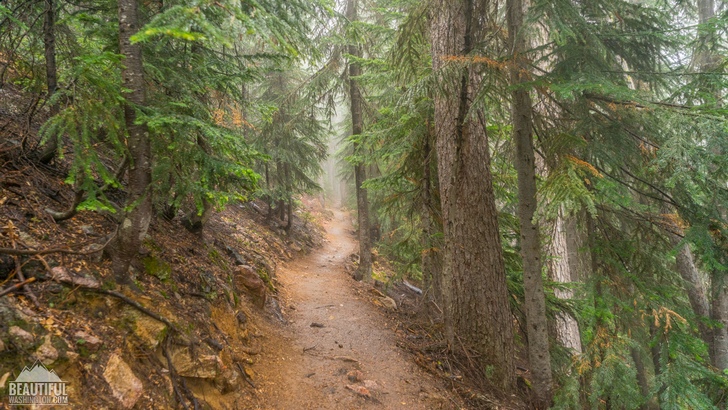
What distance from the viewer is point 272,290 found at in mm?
8164

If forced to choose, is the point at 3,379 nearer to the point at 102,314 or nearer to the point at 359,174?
the point at 102,314

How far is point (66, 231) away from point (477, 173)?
18.5ft

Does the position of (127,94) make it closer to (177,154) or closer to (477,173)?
(177,154)

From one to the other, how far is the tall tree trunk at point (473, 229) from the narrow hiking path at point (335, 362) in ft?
3.85

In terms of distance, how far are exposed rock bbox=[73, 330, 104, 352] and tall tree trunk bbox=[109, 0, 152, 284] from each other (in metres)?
0.70

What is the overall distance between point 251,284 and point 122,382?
3.97m

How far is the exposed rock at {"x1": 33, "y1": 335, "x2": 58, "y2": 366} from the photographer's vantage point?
2.56m

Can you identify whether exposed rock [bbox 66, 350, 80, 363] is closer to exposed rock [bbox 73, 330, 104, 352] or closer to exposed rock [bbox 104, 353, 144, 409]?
exposed rock [bbox 73, 330, 104, 352]

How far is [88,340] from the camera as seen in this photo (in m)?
2.94

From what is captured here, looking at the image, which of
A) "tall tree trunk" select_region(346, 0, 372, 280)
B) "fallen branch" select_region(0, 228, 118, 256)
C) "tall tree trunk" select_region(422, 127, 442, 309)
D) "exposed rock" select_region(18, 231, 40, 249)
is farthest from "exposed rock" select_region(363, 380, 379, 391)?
"tall tree trunk" select_region(346, 0, 372, 280)

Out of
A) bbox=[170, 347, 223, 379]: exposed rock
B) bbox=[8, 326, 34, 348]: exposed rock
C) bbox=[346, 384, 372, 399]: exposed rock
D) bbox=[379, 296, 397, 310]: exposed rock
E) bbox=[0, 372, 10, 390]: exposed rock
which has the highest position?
bbox=[8, 326, 34, 348]: exposed rock

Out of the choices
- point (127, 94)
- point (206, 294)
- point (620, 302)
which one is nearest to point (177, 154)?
point (127, 94)

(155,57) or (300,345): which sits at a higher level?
(155,57)

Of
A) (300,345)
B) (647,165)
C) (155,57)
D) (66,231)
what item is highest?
(155,57)
